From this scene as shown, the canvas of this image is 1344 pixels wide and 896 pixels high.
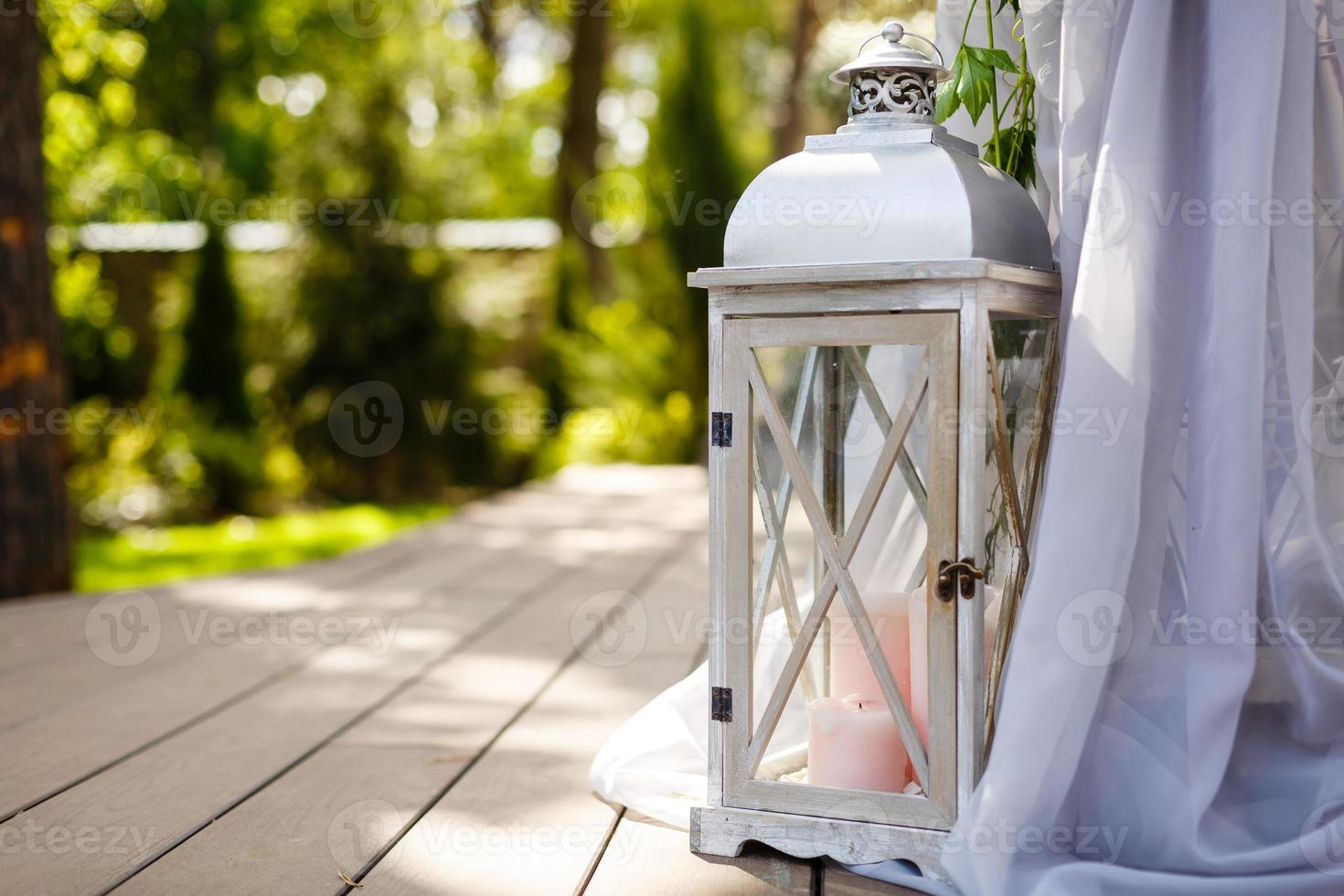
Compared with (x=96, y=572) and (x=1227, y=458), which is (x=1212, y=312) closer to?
(x=1227, y=458)

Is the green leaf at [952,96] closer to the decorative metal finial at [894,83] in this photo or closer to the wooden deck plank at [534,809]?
the decorative metal finial at [894,83]

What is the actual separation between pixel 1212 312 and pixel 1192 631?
407mm

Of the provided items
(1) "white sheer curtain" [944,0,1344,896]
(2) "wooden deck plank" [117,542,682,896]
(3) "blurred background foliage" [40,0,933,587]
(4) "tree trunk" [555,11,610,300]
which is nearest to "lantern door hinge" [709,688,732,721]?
(1) "white sheer curtain" [944,0,1344,896]

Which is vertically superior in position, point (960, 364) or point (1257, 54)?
point (1257, 54)

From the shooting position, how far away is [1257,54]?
5.29ft

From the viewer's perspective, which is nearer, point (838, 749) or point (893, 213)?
point (893, 213)

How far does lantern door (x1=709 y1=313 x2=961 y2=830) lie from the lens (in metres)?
1.62

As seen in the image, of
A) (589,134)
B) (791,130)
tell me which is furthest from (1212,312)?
(791,130)

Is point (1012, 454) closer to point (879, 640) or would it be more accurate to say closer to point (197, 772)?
point (879, 640)

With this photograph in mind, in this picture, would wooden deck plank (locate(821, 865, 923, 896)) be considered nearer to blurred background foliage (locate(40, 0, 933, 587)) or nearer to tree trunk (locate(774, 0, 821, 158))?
blurred background foliage (locate(40, 0, 933, 587))

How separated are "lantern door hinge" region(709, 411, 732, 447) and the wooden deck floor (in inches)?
22.6

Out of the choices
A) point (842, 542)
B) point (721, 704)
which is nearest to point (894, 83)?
point (842, 542)

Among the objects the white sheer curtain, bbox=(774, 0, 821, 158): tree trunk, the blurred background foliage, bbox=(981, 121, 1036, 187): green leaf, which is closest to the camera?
the white sheer curtain

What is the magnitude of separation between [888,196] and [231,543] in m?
4.77
